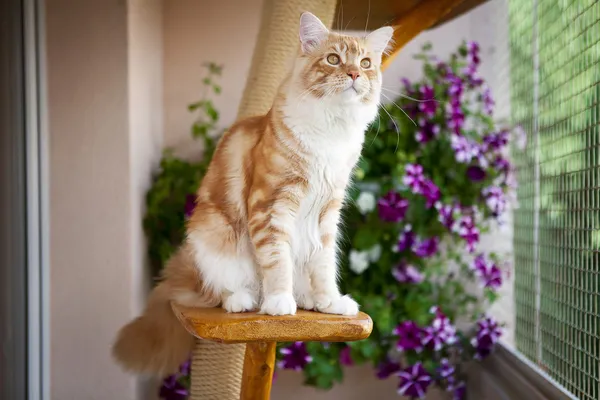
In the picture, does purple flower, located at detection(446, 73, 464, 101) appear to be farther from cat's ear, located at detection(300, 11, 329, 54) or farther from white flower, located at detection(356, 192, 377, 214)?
cat's ear, located at detection(300, 11, 329, 54)

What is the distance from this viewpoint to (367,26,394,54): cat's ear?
1.08 m

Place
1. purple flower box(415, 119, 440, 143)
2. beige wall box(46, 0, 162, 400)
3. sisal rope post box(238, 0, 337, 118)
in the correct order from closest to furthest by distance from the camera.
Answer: sisal rope post box(238, 0, 337, 118) < beige wall box(46, 0, 162, 400) < purple flower box(415, 119, 440, 143)

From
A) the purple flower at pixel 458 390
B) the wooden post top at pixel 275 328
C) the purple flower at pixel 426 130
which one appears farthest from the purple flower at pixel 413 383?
the wooden post top at pixel 275 328

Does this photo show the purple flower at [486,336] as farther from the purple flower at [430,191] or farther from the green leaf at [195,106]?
the green leaf at [195,106]

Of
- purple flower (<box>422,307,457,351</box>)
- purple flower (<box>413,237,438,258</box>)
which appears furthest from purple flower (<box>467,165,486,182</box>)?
purple flower (<box>422,307,457,351</box>)

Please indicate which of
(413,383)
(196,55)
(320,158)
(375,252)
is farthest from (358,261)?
(320,158)

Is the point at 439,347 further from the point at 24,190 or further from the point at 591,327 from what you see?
the point at 24,190

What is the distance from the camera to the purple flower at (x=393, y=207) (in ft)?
6.52

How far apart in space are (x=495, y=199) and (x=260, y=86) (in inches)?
36.1

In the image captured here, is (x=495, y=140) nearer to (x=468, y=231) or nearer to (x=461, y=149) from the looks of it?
(x=461, y=149)

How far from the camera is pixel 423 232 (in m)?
2.08

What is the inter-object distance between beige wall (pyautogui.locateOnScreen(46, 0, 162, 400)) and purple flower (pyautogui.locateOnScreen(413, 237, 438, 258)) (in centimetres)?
86

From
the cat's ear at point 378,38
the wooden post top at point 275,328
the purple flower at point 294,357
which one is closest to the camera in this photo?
the wooden post top at point 275,328

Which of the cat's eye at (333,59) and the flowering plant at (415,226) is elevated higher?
the cat's eye at (333,59)
